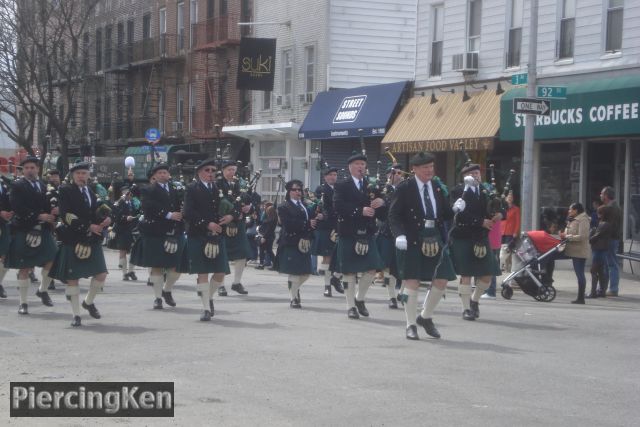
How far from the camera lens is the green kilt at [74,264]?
1280 centimetres

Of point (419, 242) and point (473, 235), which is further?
point (473, 235)

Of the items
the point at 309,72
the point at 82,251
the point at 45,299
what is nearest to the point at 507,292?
the point at 45,299

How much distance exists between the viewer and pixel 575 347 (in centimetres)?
1149

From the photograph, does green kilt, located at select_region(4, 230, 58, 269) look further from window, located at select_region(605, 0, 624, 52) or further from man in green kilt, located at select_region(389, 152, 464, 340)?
window, located at select_region(605, 0, 624, 52)

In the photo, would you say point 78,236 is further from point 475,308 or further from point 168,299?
point 475,308

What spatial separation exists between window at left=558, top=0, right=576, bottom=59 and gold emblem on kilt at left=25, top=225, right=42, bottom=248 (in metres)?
13.5

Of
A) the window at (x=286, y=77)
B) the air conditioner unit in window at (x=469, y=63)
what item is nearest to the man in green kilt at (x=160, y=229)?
the air conditioner unit in window at (x=469, y=63)

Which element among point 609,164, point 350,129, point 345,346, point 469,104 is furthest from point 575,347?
point 350,129

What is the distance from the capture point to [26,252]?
14.7 meters

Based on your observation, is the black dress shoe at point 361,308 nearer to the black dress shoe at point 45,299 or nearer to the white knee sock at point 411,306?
the white knee sock at point 411,306

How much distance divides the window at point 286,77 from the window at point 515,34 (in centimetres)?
1217

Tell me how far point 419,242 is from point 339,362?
87.5 inches

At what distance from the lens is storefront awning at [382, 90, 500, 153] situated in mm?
24969

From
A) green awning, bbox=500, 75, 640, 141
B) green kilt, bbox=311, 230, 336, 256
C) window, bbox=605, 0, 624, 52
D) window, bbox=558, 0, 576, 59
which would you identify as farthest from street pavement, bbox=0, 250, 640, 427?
window, bbox=558, 0, 576, 59
